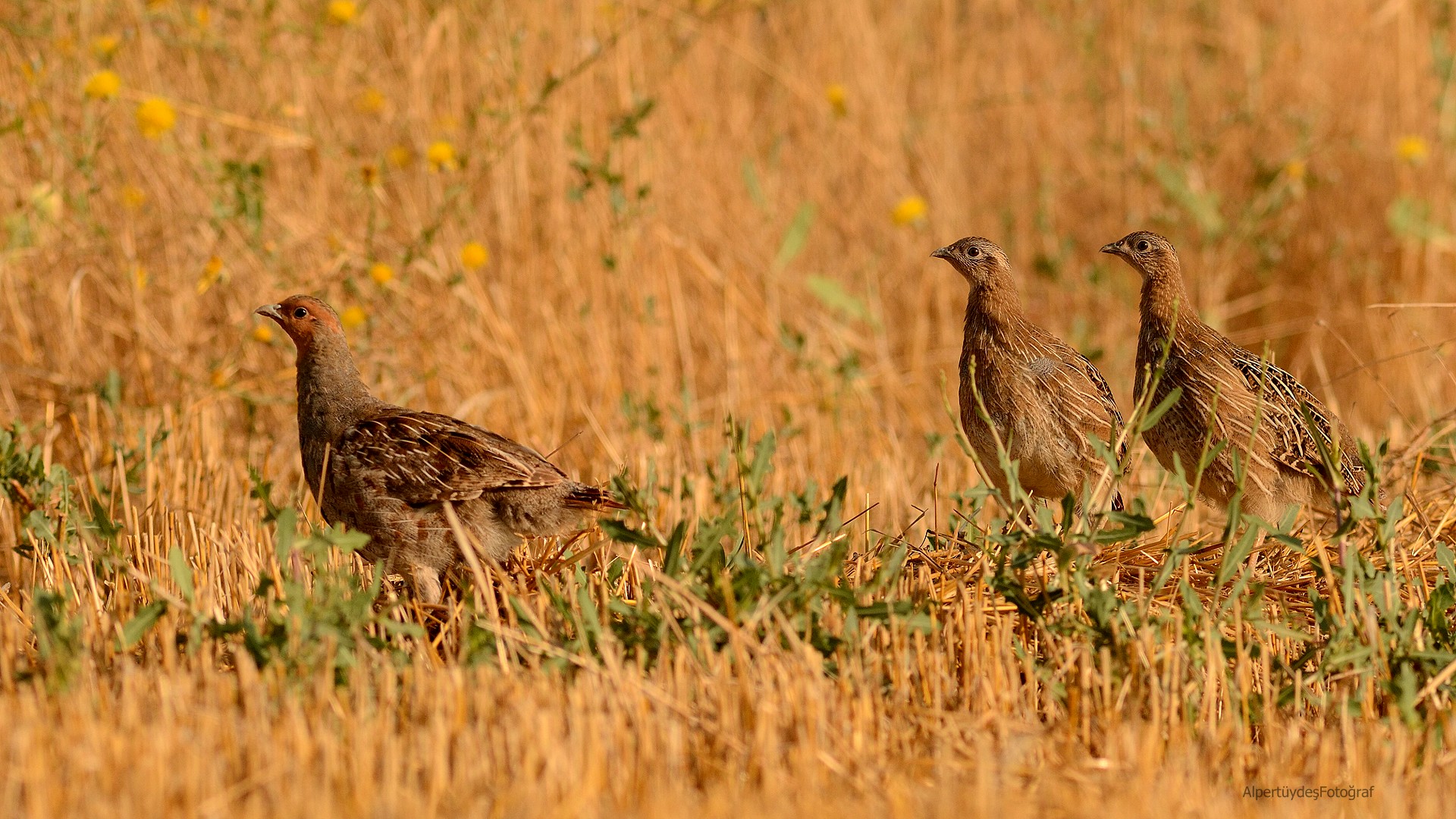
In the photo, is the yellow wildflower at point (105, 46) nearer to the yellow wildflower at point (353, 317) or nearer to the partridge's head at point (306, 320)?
the yellow wildflower at point (353, 317)

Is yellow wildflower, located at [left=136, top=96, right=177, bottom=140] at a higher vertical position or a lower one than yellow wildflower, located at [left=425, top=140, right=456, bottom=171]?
higher

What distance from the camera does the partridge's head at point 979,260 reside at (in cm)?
533

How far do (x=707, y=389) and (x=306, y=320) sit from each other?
289 cm

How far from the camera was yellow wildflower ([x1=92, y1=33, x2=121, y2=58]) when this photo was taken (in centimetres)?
609

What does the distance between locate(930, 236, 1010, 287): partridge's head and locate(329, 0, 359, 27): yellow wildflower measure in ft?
8.67

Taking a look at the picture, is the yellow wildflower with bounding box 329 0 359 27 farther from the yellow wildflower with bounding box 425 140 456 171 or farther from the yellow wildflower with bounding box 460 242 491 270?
the yellow wildflower with bounding box 460 242 491 270

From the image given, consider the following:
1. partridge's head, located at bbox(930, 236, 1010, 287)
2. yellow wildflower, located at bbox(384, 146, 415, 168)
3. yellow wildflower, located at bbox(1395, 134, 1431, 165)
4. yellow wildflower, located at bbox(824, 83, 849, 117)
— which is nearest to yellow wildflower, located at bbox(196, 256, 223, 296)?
yellow wildflower, located at bbox(384, 146, 415, 168)

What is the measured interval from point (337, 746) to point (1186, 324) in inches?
128

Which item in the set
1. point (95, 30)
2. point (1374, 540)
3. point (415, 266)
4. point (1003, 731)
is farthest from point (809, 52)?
point (1003, 731)

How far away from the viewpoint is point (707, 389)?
7.65m

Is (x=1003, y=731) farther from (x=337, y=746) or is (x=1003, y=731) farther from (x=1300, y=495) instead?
(x=1300, y=495)

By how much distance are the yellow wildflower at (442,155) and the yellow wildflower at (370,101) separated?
53 centimetres

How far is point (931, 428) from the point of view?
769cm

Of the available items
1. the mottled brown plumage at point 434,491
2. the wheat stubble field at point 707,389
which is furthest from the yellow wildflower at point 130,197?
the mottled brown plumage at point 434,491
